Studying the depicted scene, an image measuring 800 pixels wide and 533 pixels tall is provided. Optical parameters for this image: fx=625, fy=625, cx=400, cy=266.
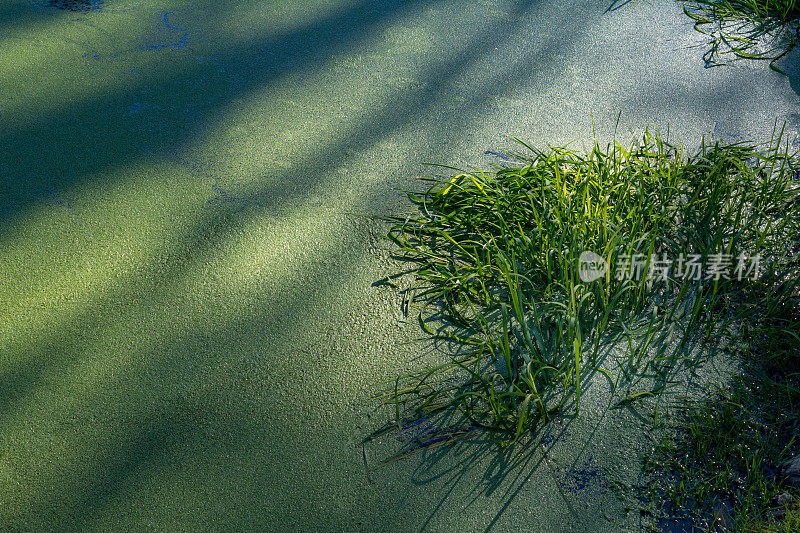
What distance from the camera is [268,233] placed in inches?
65.0

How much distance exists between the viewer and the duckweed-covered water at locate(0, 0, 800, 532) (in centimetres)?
115

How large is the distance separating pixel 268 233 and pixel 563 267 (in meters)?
0.76

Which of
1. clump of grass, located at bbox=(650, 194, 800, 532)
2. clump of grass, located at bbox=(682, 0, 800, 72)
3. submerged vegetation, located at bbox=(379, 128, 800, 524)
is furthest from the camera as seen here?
clump of grass, located at bbox=(682, 0, 800, 72)

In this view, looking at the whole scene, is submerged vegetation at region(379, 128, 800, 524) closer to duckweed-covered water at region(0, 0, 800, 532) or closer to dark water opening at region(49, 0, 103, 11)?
duckweed-covered water at region(0, 0, 800, 532)

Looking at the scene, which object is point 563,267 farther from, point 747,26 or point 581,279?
point 747,26

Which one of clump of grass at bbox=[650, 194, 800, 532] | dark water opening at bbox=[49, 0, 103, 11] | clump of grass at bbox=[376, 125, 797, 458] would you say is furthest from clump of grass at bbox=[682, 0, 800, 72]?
dark water opening at bbox=[49, 0, 103, 11]

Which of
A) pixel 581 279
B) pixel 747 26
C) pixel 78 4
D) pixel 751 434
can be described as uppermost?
pixel 78 4

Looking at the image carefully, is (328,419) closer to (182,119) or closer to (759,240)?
(759,240)

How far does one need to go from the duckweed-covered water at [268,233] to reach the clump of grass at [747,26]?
8 cm

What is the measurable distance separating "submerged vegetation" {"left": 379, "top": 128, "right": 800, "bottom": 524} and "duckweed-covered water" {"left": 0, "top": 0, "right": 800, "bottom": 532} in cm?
7

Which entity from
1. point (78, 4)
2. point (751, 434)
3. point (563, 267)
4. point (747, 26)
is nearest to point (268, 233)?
point (563, 267)

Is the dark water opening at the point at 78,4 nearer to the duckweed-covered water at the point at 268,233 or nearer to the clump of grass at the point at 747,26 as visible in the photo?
the duckweed-covered water at the point at 268,233

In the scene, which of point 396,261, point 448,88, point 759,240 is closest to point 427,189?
point 396,261

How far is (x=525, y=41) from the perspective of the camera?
2.34 metres
